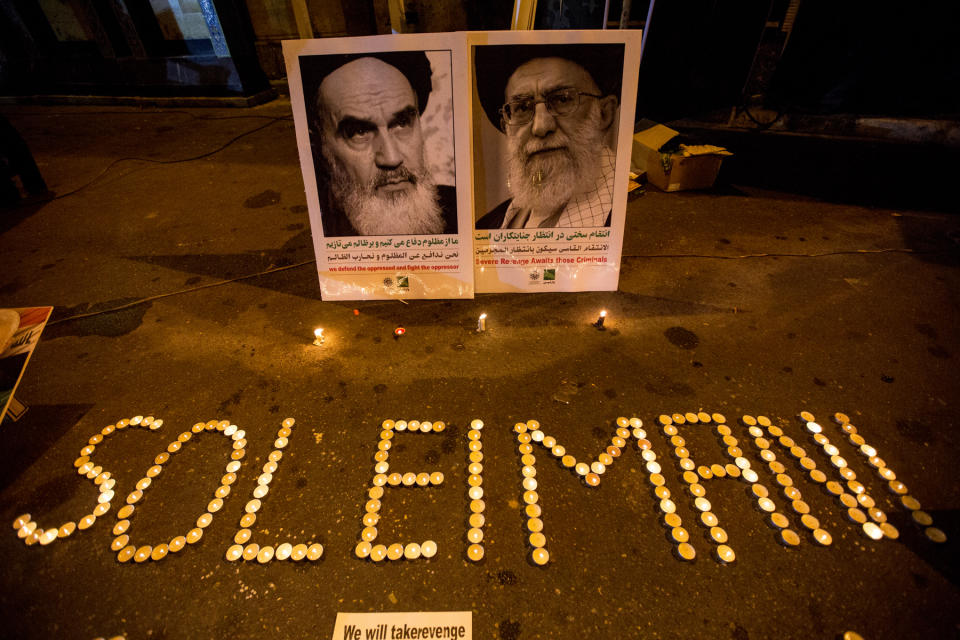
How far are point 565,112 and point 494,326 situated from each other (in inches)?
56.9

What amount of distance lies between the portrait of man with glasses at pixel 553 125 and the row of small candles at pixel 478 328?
632mm

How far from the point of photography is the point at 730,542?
1829 millimetres

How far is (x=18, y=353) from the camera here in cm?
216

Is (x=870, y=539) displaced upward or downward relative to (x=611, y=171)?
downward

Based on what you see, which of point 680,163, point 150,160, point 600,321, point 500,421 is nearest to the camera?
point 500,421

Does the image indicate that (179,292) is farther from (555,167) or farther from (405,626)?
(405,626)

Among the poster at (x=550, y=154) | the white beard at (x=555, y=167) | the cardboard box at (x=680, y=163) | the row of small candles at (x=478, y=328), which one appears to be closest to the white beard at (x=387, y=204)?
the poster at (x=550, y=154)

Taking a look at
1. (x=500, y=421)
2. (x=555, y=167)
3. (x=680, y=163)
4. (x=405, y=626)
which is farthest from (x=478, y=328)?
(x=680, y=163)

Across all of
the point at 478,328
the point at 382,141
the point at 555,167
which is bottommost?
the point at 478,328

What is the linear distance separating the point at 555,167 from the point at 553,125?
0.83ft

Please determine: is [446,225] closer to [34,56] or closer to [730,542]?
[730,542]

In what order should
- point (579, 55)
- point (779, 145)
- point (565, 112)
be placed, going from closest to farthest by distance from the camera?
point (579, 55)
point (565, 112)
point (779, 145)

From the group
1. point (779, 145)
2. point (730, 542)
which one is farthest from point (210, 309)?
point (779, 145)

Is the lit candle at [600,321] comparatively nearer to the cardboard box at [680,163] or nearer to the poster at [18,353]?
the cardboard box at [680,163]
